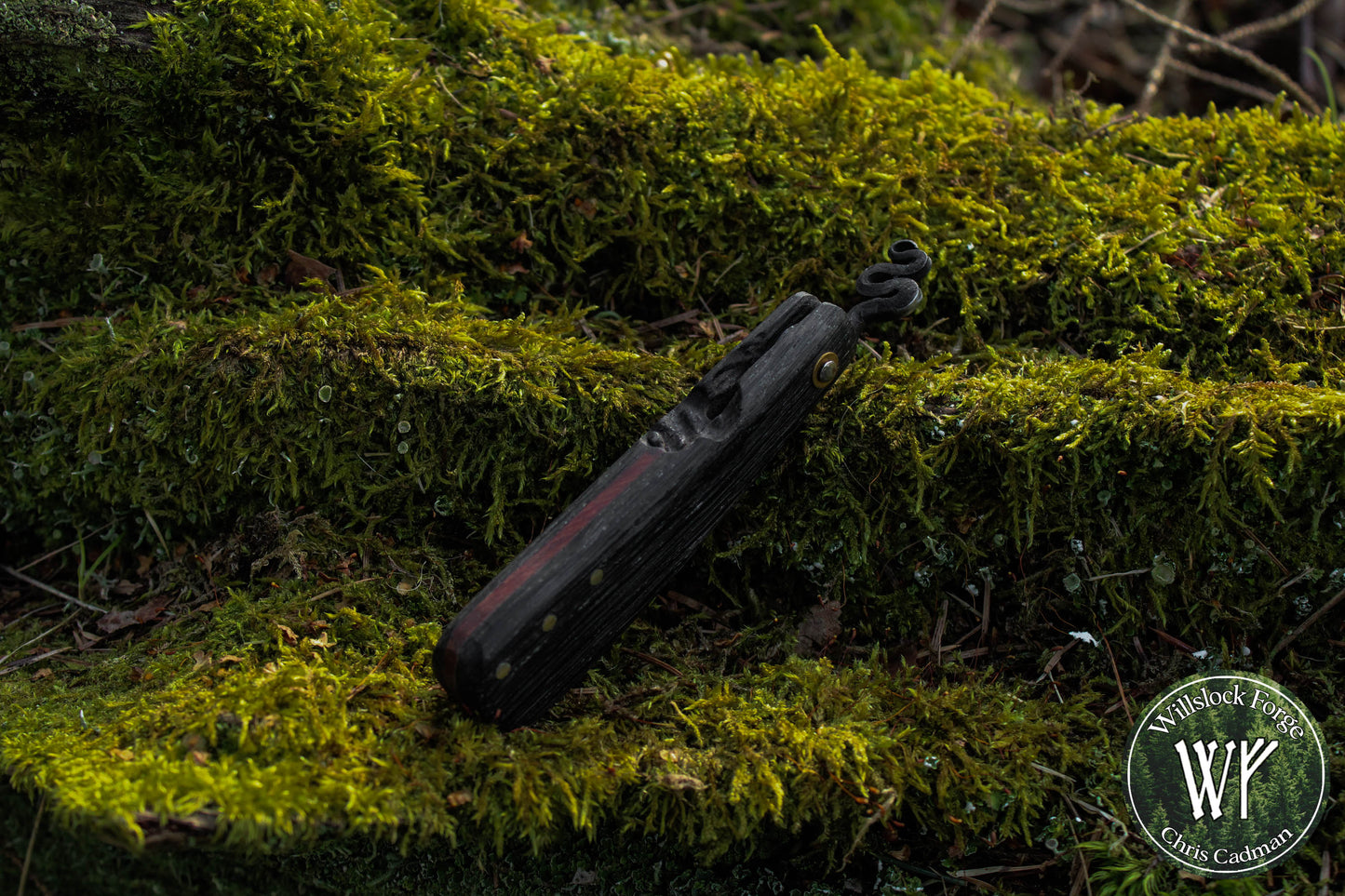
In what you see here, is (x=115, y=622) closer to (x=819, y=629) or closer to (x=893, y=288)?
(x=819, y=629)

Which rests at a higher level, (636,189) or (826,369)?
(636,189)

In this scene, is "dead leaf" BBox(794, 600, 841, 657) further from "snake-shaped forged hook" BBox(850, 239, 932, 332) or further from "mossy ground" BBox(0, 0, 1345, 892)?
"snake-shaped forged hook" BBox(850, 239, 932, 332)

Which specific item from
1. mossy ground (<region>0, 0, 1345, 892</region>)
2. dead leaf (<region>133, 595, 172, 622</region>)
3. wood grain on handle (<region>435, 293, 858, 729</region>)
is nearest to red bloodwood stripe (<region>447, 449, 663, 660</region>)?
wood grain on handle (<region>435, 293, 858, 729</region>)

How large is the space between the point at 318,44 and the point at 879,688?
2.75 m

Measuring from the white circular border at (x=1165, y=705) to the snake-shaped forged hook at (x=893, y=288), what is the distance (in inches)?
51.9

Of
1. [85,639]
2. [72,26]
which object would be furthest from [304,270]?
[85,639]

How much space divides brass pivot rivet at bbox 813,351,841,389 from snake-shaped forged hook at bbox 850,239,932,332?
17cm

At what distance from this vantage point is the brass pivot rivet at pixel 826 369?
2621 mm

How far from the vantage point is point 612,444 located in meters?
2.83

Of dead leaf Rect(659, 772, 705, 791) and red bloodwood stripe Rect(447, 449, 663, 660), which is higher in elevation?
red bloodwood stripe Rect(447, 449, 663, 660)

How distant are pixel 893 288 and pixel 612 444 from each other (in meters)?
1.00

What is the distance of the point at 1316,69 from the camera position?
19.2 ft

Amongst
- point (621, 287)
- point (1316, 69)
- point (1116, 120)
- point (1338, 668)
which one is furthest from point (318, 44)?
point (1316, 69)

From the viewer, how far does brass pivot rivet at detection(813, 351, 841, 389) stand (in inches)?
103
